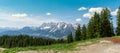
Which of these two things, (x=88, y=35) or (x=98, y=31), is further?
(x=88, y=35)

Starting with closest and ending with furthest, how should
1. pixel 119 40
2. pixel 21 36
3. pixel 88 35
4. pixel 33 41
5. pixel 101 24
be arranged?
1. pixel 119 40
2. pixel 101 24
3. pixel 88 35
4. pixel 33 41
5. pixel 21 36

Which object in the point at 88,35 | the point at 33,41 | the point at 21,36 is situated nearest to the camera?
the point at 88,35

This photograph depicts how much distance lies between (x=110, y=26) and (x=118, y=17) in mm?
6286

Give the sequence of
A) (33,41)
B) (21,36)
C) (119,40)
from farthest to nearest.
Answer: (21,36) → (33,41) → (119,40)

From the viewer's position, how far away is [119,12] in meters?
92.9

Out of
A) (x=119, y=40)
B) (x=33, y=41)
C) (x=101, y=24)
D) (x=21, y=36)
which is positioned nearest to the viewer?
(x=119, y=40)

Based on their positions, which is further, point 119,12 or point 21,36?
point 21,36

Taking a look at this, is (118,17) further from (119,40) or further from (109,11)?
(119,40)

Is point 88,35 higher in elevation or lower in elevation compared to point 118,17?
lower

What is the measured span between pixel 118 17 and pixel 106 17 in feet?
28.1

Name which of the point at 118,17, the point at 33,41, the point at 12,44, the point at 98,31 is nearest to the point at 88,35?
the point at 98,31

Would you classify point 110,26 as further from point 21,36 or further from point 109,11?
point 21,36

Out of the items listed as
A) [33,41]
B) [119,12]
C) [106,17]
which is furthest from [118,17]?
[33,41]

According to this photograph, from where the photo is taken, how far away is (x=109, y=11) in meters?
88.6
